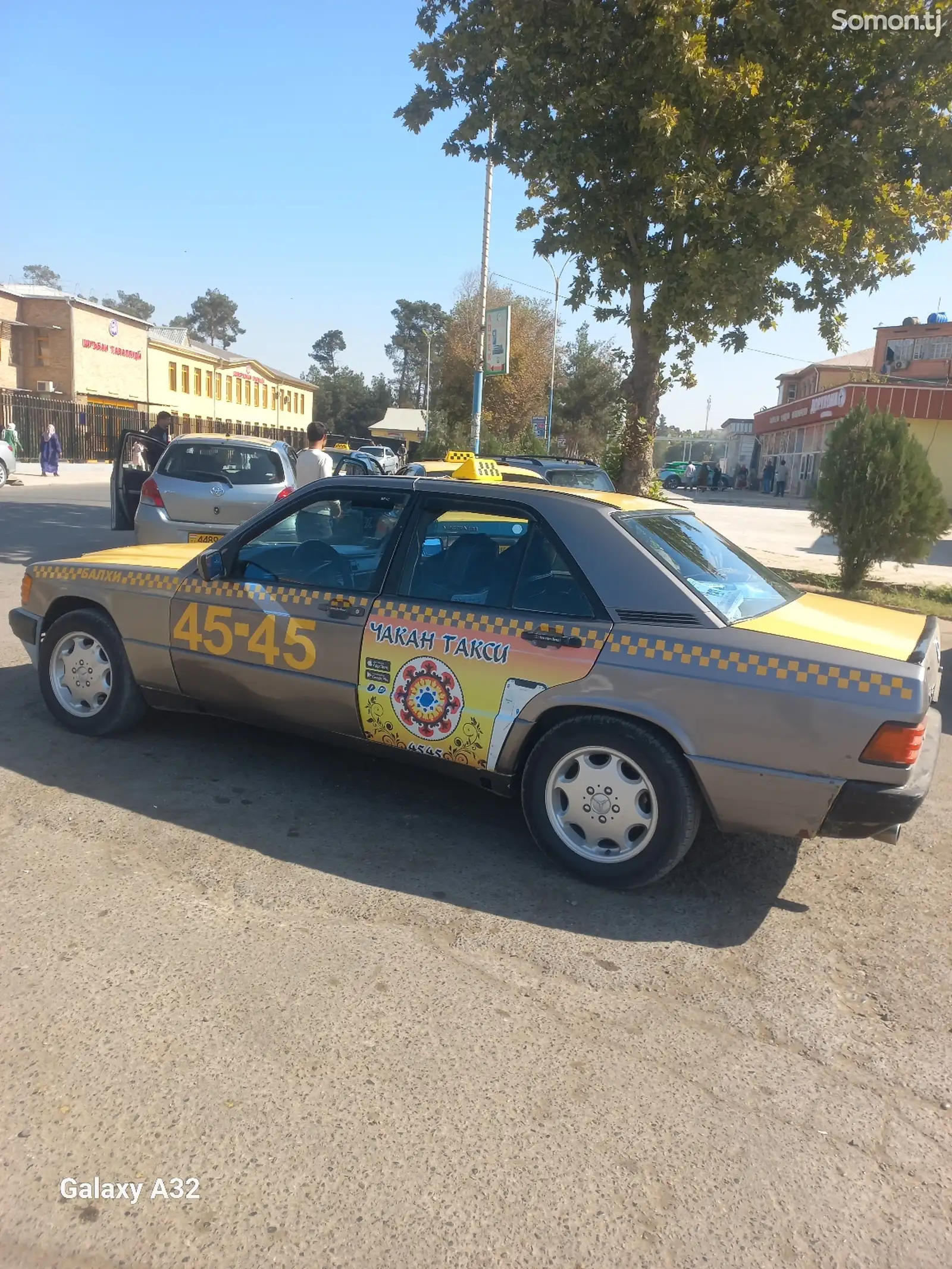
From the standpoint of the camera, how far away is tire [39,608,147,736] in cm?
503

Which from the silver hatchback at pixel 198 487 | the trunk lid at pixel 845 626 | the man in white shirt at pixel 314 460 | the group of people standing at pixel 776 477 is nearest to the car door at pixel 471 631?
the trunk lid at pixel 845 626

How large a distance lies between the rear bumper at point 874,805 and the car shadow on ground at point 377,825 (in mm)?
514

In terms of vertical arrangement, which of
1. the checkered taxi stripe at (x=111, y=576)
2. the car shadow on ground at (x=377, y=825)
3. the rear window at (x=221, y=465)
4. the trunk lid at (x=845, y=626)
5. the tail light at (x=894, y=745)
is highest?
the rear window at (x=221, y=465)

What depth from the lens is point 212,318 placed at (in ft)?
393

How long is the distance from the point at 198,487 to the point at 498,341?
15949 mm

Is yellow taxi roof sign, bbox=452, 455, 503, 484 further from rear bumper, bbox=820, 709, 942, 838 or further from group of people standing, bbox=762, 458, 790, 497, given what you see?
group of people standing, bbox=762, 458, 790, 497

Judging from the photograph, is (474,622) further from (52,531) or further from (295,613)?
(52,531)

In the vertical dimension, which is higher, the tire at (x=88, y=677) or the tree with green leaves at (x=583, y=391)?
the tree with green leaves at (x=583, y=391)

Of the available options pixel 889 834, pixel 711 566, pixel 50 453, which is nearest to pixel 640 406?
pixel 711 566

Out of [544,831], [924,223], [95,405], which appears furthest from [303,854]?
[95,405]

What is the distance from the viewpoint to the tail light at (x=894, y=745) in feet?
10.8

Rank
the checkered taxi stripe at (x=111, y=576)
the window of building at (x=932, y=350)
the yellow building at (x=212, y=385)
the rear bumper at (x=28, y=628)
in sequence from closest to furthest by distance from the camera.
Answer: the checkered taxi stripe at (x=111, y=576), the rear bumper at (x=28, y=628), the window of building at (x=932, y=350), the yellow building at (x=212, y=385)

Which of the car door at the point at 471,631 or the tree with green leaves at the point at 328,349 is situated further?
the tree with green leaves at the point at 328,349

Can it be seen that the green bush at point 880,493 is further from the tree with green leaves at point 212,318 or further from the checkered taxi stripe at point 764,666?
the tree with green leaves at point 212,318
